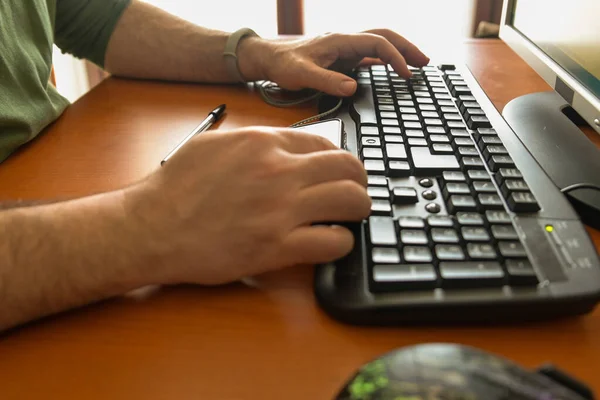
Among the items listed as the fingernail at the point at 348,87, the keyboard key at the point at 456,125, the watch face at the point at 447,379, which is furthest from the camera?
the fingernail at the point at 348,87

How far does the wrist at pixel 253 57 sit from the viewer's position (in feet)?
2.59

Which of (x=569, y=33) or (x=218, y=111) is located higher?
(x=569, y=33)

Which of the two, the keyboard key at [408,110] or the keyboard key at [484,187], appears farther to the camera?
the keyboard key at [408,110]

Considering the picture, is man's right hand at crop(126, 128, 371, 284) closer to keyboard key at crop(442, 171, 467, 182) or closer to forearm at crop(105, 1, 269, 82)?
keyboard key at crop(442, 171, 467, 182)

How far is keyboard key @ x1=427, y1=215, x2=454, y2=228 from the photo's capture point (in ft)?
1.30

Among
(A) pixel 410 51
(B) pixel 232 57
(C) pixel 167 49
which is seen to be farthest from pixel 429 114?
(C) pixel 167 49

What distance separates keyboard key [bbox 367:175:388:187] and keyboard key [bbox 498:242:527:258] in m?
0.12

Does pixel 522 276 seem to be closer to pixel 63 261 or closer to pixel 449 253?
pixel 449 253

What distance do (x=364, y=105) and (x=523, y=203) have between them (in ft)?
0.89

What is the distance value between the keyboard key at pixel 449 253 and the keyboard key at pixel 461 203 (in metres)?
0.05

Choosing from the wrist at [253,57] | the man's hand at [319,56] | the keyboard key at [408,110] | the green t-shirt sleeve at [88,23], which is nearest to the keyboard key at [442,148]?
the keyboard key at [408,110]

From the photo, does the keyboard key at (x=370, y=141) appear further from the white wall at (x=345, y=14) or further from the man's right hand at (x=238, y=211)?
the white wall at (x=345, y=14)

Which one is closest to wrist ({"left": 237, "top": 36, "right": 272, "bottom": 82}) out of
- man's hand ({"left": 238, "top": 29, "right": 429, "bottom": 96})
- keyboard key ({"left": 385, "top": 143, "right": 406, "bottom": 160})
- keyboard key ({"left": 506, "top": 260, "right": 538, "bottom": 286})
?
man's hand ({"left": 238, "top": 29, "right": 429, "bottom": 96})

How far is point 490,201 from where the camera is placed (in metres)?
0.43
